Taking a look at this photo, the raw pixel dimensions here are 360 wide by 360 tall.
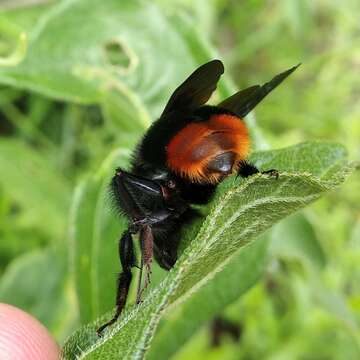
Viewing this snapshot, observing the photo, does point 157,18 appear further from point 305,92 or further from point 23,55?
point 305,92

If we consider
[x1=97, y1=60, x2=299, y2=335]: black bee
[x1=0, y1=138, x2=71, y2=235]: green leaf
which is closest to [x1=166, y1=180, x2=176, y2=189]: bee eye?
[x1=97, y1=60, x2=299, y2=335]: black bee

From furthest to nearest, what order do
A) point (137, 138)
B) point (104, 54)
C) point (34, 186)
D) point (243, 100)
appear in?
point (34, 186) → point (104, 54) → point (137, 138) → point (243, 100)

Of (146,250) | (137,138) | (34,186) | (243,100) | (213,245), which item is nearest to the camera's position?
(213,245)

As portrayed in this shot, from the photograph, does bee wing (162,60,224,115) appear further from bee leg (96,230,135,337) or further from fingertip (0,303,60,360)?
fingertip (0,303,60,360)

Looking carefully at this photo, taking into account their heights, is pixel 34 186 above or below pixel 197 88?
below

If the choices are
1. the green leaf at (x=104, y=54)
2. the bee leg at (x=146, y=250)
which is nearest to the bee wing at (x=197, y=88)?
the bee leg at (x=146, y=250)

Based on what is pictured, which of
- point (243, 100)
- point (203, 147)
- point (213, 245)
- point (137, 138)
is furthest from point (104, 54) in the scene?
point (213, 245)

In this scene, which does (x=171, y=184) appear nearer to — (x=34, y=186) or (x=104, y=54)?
(x=104, y=54)
